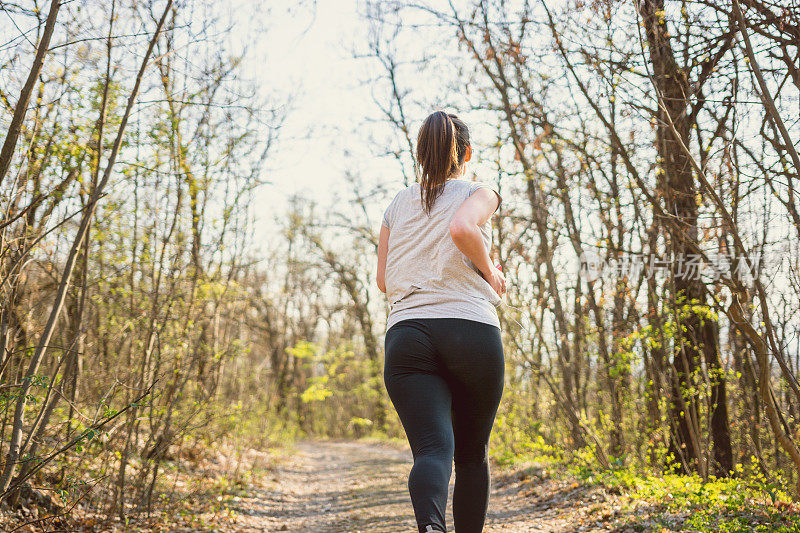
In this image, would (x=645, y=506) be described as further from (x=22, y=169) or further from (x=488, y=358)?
(x=22, y=169)

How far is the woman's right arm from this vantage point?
1916 millimetres

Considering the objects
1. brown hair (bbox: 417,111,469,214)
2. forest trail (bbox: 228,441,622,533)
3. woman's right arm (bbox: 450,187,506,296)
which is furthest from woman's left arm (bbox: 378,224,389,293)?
forest trail (bbox: 228,441,622,533)

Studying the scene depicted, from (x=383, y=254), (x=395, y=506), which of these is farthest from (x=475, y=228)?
(x=395, y=506)

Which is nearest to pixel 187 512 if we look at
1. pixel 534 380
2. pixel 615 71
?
pixel 615 71

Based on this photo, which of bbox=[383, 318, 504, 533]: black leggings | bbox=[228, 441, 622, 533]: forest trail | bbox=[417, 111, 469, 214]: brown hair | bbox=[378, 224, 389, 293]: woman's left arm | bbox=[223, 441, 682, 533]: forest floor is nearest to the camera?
bbox=[383, 318, 504, 533]: black leggings

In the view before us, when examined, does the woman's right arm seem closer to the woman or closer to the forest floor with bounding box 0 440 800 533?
the woman

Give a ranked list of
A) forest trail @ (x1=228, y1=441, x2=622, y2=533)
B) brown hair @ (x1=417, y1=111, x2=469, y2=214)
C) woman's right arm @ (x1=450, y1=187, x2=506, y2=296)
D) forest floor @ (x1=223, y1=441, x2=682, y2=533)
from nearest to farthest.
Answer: woman's right arm @ (x1=450, y1=187, x2=506, y2=296) < brown hair @ (x1=417, y1=111, x2=469, y2=214) < forest floor @ (x1=223, y1=441, x2=682, y2=533) < forest trail @ (x1=228, y1=441, x2=622, y2=533)

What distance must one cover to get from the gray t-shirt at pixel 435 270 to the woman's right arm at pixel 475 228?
0.10ft

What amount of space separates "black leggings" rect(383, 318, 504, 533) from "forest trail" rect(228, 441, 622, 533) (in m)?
2.44

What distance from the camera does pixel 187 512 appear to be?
470cm

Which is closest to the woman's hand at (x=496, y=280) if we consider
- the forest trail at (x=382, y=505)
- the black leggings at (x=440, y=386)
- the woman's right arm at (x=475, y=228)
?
the woman's right arm at (x=475, y=228)

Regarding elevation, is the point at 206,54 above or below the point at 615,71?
above

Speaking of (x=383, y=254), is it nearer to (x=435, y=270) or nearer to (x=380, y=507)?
(x=435, y=270)

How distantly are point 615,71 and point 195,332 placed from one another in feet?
14.3
